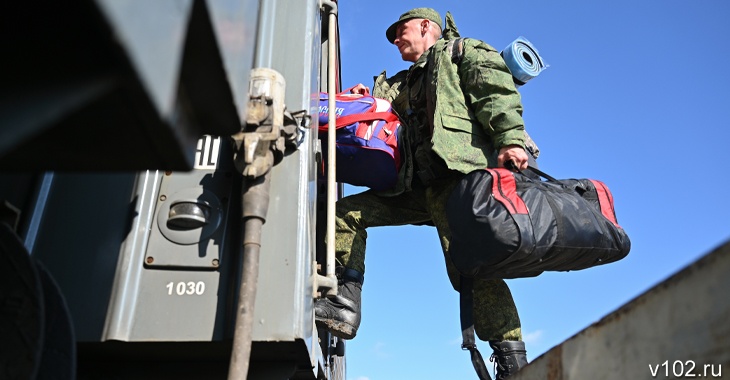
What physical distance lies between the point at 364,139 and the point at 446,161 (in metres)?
0.37

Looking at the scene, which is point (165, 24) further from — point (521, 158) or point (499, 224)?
point (521, 158)

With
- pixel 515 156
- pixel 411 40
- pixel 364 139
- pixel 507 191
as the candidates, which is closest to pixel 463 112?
pixel 515 156

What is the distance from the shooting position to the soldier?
2670 mm

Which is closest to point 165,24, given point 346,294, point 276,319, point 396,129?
point 276,319

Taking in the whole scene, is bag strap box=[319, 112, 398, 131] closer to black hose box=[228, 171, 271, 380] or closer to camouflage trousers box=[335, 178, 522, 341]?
camouflage trousers box=[335, 178, 522, 341]

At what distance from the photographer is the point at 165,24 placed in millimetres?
580

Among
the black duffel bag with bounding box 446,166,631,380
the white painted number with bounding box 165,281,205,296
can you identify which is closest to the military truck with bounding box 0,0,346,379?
the white painted number with bounding box 165,281,205,296

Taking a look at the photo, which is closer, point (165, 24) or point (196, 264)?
point (165, 24)

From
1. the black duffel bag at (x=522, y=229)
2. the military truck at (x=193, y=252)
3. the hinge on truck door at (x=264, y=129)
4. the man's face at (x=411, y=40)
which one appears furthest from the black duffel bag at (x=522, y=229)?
the man's face at (x=411, y=40)

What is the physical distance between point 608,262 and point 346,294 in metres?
1.06

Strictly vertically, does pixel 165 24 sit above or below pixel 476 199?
below

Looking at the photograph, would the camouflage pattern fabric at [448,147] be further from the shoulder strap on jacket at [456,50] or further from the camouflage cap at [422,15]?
the camouflage cap at [422,15]

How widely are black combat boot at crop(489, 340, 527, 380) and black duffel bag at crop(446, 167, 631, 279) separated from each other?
313 mm

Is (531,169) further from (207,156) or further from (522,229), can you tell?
(207,156)
